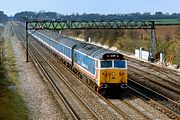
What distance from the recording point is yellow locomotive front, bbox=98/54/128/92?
25812mm

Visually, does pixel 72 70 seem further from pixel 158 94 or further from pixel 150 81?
pixel 158 94

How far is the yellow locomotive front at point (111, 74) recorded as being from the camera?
25.8 m

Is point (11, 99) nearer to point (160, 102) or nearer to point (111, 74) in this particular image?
point (111, 74)

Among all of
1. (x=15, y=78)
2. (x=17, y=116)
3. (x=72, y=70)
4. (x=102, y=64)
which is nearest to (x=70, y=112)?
(x=17, y=116)

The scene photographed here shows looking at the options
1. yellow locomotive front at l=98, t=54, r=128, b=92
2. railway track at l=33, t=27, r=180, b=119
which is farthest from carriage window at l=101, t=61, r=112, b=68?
railway track at l=33, t=27, r=180, b=119

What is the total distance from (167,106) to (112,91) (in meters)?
4.09

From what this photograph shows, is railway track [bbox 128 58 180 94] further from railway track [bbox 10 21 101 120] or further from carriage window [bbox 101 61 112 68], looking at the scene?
railway track [bbox 10 21 101 120]

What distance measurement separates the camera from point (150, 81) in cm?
3438

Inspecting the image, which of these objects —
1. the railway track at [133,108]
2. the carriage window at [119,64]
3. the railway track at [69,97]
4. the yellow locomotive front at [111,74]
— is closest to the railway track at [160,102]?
the railway track at [133,108]

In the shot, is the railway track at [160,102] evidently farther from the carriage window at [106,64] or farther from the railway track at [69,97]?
the railway track at [69,97]

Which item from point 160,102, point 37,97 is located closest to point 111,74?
point 160,102

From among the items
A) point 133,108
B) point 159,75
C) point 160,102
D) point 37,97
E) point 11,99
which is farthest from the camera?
point 159,75

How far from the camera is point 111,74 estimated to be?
1019 inches

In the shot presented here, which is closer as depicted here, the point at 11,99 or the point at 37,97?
the point at 11,99
